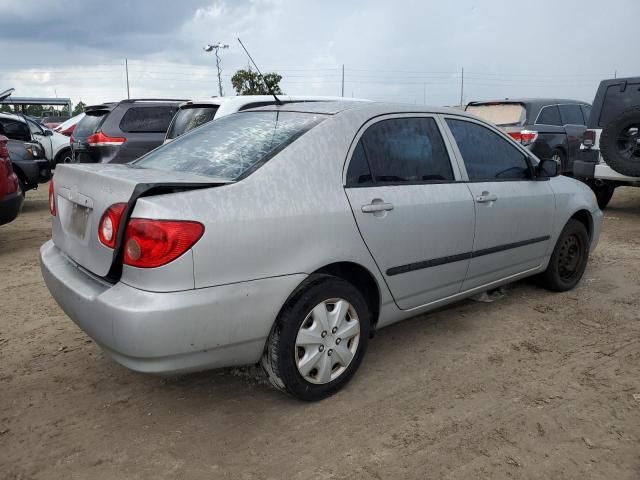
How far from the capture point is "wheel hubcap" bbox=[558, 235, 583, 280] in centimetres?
450

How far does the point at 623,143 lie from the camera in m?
6.80

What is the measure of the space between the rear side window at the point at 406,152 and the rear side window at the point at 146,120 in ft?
21.5

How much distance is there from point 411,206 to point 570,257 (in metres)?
2.21

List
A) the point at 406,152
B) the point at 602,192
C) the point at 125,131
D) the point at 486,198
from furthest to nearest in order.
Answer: the point at 602,192 < the point at 125,131 < the point at 486,198 < the point at 406,152

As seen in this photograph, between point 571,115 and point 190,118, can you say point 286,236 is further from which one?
point 571,115

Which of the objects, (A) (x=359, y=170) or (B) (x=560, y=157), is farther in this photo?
(B) (x=560, y=157)

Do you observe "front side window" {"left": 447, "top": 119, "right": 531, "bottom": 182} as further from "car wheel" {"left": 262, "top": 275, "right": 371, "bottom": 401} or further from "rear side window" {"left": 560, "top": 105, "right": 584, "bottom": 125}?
"rear side window" {"left": 560, "top": 105, "right": 584, "bottom": 125}

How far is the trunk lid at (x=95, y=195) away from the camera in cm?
238

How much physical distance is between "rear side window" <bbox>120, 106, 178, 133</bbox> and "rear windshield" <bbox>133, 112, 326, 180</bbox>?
5.86 metres

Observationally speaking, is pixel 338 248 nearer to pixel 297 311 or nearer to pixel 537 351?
pixel 297 311

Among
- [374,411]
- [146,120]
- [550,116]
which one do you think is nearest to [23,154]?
[146,120]

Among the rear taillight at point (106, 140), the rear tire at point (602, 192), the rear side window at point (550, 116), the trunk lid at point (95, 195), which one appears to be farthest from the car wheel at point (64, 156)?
the rear tire at point (602, 192)

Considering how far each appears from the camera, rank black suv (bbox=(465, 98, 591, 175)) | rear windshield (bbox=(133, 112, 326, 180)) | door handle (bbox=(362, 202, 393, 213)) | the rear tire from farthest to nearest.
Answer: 1. black suv (bbox=(465, 98, 591, 175))
2. the rear tire
3. door handle (bbox=(362, 202, 393, 213))
4. rear windshield (bbox=(133, 112, 326, 180))

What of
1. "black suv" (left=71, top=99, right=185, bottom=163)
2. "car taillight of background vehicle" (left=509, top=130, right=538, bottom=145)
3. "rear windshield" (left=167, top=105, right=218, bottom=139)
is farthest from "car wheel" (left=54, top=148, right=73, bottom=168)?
"car taillight of background vehicle" (left=509, top=130, right=538, bottom=145)
